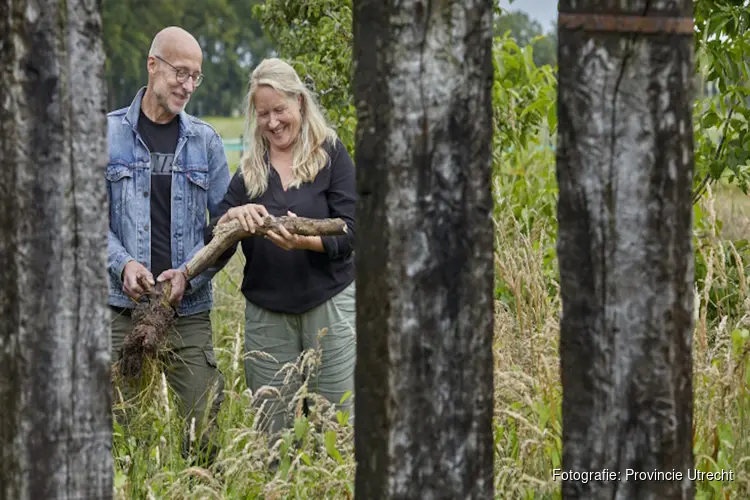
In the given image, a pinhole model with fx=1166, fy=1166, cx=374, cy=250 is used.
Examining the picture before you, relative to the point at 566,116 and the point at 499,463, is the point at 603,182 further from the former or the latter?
the point at 499,463

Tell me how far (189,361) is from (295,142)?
108cm

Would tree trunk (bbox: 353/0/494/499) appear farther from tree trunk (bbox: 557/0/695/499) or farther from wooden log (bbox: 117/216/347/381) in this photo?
wooden log (bbox: 117/216/347/381)

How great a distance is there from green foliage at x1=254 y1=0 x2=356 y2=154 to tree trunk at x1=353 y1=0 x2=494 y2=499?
5.01m

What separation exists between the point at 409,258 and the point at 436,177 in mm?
182

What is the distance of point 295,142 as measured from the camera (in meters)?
5.14

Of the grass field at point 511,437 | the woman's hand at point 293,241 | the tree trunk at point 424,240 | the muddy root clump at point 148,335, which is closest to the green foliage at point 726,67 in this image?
the grass field at point 511,437

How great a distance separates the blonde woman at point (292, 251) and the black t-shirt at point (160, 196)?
0.26 meters

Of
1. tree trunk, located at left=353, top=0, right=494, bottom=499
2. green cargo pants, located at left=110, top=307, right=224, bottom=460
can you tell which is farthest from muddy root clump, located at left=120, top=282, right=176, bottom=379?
tree trunk, located at left=353, top=0, right=494, bottom=499

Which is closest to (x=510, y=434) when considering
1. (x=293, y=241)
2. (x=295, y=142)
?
(x=293, y=241)

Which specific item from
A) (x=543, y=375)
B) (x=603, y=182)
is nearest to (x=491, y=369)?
(x=603, y=182)

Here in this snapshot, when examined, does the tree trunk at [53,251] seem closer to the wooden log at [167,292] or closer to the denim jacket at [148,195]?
the wooden log at [167,292]

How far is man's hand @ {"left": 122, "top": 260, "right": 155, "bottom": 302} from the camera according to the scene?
492cm

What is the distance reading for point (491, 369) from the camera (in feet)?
8.43

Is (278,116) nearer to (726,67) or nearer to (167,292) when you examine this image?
(167,292)
